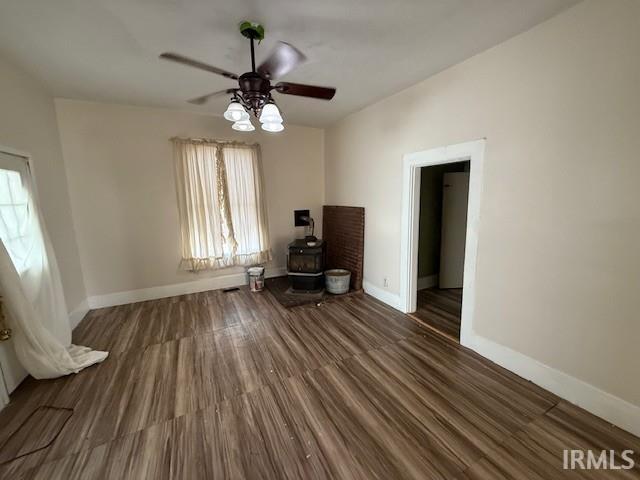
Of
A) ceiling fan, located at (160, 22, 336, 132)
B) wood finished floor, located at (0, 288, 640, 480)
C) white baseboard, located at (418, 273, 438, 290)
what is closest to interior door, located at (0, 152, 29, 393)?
wood finished floor, located at (0, 288, 640, 480)

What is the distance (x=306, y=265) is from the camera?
3893mm

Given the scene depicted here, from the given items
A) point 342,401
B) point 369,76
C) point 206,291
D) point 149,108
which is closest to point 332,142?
point 369,76

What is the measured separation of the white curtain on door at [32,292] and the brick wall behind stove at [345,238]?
3.05 metres

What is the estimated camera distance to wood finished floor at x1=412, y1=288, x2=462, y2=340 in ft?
9.24

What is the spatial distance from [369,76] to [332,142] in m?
1.81

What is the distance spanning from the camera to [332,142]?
436 centimetres

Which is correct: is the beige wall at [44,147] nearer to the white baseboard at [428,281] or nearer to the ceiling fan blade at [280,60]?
the ceiling fan blade at [280,60]

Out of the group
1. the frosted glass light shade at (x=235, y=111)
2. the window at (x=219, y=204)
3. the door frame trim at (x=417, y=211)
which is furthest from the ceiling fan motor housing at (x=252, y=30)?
the window at (x=219, y=204)

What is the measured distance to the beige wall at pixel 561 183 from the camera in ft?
4.97

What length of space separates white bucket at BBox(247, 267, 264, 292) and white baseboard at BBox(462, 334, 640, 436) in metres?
2.90

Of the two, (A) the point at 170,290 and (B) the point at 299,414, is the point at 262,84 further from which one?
(A) the point at 170,290

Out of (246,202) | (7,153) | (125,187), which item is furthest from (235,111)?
(125,187)

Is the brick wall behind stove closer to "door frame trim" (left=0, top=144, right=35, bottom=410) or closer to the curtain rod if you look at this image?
the curtain rod

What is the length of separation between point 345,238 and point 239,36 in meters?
2.86
